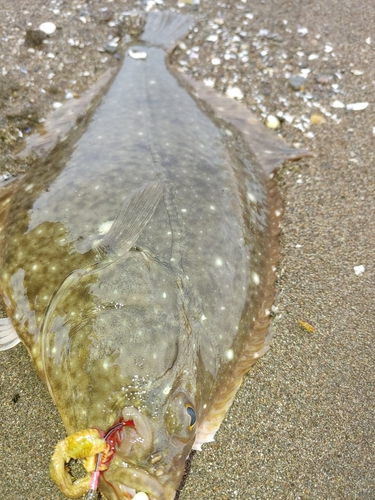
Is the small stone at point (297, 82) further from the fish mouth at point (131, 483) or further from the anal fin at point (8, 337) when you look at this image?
the fish mouth at point (131, 483)

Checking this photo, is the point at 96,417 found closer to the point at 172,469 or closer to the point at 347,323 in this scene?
the point at 172,469

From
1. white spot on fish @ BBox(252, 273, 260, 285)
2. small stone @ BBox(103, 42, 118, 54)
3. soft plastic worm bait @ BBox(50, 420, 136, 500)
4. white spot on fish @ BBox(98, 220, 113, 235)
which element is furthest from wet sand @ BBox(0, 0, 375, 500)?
white spot on fish @ BBox(98, 220, 113, 235)

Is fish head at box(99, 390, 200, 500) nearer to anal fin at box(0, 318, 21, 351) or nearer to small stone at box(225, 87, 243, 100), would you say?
anal fin at box(0, 318, 21, 351)

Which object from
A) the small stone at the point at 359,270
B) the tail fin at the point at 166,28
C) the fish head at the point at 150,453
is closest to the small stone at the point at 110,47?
the tail fin at the point at 166,28

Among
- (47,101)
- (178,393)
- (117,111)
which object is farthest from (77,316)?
(47,101)

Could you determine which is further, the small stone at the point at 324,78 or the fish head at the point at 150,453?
the small stone at the point at 324,78

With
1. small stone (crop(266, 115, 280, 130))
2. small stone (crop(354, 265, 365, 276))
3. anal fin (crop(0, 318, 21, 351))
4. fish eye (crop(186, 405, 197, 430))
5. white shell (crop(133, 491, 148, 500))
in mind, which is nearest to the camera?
white shell (crop(133, 491, 148, 500))
